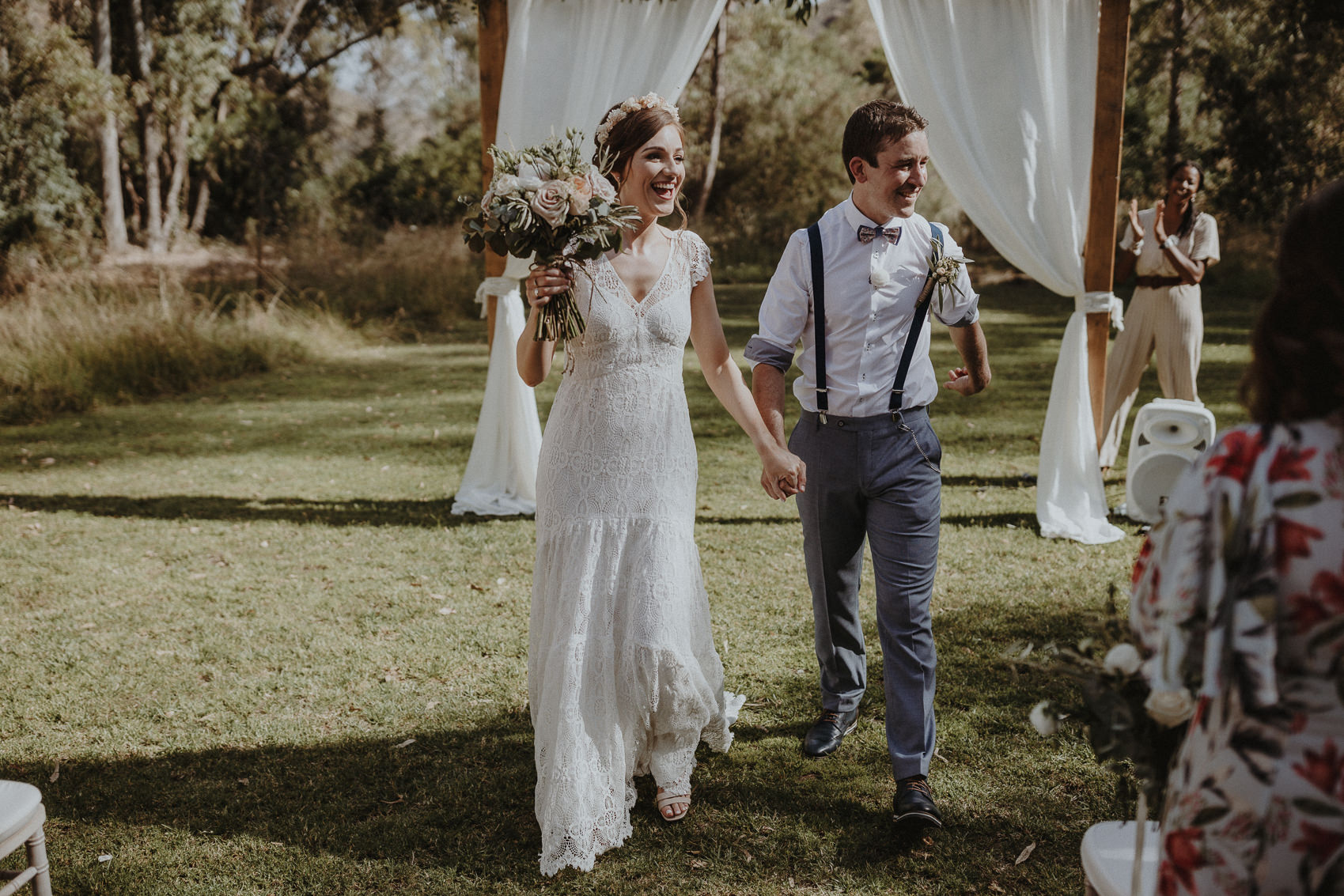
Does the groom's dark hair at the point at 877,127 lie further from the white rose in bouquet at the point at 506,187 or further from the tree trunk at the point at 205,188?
the tree trunk at the point at 205,188

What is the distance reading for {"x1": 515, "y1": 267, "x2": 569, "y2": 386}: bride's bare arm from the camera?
9.78ft

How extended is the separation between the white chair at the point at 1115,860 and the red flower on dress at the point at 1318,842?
0.46m

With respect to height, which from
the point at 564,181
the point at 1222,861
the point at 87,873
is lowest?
the point at 87,873

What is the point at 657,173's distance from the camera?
313 centimetres

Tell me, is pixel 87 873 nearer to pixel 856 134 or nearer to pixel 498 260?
pixel 856 134

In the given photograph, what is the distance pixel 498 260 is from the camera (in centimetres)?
683

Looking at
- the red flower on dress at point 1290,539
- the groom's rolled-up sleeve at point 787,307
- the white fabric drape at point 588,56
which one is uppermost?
the white fabric drape at point 588,56

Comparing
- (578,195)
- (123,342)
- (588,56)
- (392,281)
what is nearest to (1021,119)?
(588,56)

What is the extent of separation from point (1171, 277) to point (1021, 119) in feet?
6.63

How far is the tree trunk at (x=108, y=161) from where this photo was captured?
66.4ft

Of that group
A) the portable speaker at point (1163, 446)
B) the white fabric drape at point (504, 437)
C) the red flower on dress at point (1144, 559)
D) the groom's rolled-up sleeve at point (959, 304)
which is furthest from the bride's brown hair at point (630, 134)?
the portable speaker at point (1163, 446)

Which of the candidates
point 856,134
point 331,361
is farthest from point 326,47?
point 856,134

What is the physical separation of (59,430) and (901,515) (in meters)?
9.25

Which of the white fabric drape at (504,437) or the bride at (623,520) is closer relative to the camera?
the bride at (623,520)
